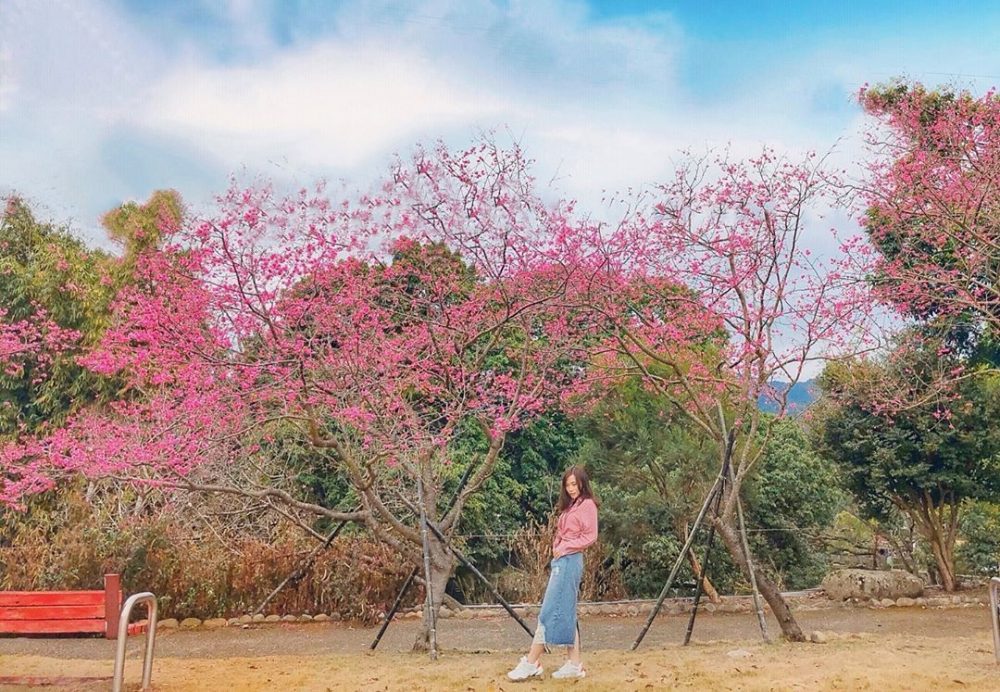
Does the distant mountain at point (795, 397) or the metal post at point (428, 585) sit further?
the distant mountain at point (795, 397)

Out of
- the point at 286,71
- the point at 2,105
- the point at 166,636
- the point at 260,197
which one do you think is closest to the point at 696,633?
the point at 166,636

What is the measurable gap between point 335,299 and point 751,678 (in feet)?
14.0

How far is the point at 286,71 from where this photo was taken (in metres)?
8.07

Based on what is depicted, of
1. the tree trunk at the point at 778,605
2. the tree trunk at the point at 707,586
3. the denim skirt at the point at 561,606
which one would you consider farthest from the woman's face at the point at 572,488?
the tree trunk at the point at 707,586

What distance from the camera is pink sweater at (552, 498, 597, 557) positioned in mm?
5141

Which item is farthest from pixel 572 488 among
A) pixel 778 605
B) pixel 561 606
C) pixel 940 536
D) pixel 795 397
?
pixel 940 536

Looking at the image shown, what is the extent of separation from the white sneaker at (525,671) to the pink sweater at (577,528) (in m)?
0.69

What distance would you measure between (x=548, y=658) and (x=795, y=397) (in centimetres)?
535

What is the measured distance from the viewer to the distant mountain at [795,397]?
776 centimetres

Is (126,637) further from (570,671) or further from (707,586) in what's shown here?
(707,586)

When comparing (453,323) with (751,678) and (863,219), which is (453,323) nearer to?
(751,678)

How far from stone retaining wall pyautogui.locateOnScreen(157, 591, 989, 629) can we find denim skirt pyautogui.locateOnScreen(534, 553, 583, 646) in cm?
388

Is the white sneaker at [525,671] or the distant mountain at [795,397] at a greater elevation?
the distant mountain at [795,397]

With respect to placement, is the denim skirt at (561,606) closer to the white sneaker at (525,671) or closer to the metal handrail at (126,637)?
the white sneaker at (525,671)
